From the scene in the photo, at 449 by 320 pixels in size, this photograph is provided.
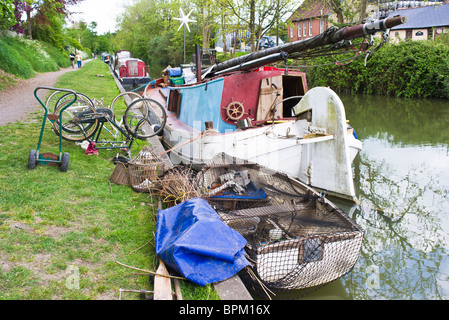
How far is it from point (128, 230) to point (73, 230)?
656 mm

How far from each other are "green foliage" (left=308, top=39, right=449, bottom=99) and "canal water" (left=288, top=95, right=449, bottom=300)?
6381 millimetres

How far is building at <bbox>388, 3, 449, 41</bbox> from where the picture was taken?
3052 centimetres

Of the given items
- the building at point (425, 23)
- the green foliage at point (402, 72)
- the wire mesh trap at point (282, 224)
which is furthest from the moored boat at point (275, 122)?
the building at point (425, 23)

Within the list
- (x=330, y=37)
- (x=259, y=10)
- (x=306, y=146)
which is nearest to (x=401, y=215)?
(x=306, y=146)

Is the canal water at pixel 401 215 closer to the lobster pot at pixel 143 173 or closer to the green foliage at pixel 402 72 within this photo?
the lobster pot at pixel 143 173

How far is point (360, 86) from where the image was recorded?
24031mm

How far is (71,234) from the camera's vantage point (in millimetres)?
4438

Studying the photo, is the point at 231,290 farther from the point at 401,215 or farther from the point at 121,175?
the point at 401,215

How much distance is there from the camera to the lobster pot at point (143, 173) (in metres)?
6.29

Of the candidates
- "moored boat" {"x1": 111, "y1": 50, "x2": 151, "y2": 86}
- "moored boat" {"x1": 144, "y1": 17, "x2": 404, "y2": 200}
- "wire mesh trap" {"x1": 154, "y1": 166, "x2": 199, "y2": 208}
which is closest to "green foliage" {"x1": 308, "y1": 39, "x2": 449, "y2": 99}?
"moored boat" {"x1": 111, "y1": 50, "x2": 151, "y2": 86}

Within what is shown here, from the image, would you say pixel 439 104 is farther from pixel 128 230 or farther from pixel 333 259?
pixel 128 230

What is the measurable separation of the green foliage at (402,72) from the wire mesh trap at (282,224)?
56.7 ft

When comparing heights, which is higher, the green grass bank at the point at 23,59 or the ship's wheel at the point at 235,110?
the green grass bank at the point at 23,59
